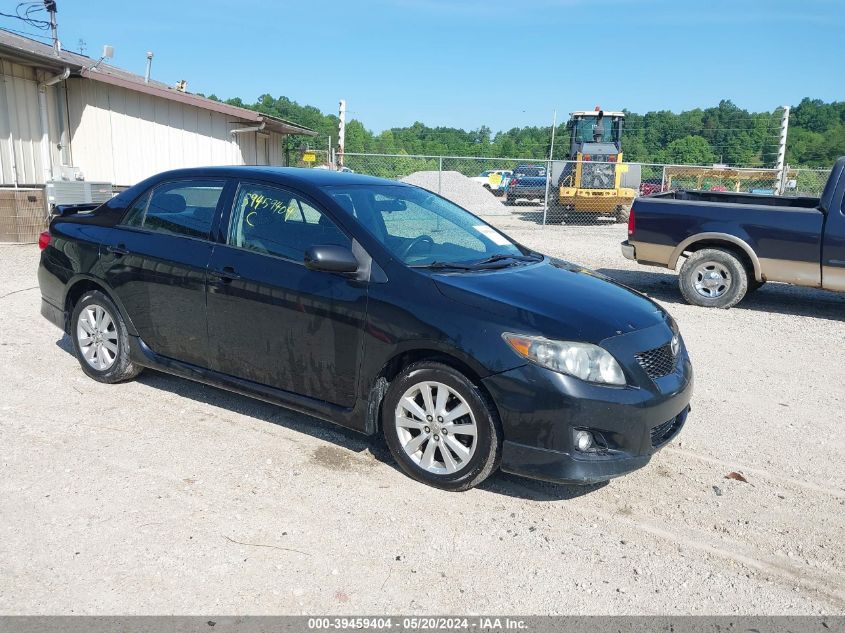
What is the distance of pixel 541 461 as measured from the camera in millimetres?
3598

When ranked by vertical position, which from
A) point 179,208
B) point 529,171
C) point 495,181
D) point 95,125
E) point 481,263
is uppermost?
point 95,125

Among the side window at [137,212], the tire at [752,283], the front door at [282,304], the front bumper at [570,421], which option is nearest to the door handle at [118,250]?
the side window at [137,212]

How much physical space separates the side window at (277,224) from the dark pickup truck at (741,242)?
6.54 m

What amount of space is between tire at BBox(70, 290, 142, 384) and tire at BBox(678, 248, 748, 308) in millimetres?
7123

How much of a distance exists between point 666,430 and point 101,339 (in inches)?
163

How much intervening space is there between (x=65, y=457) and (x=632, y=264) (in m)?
11.1

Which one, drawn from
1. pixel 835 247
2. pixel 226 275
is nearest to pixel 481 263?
pixel 226 275

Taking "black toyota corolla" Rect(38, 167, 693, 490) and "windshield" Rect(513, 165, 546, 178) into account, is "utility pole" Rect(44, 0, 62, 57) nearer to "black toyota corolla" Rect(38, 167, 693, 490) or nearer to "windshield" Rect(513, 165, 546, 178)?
"black toyota corolla" Rect(38, 167, 693, 490)

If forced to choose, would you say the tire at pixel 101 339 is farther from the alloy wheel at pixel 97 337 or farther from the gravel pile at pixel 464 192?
the gravel pile at pixel 464 192

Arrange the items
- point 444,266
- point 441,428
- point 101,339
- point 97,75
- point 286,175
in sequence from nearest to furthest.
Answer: point 441,428
point 444,266
point 286,175
point 101,339
point 97,75

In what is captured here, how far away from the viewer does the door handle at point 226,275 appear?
4.51 metres

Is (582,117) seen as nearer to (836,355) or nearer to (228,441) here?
(836,355)

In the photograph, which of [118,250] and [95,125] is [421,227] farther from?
[95,125]

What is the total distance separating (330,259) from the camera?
13.2 feet
